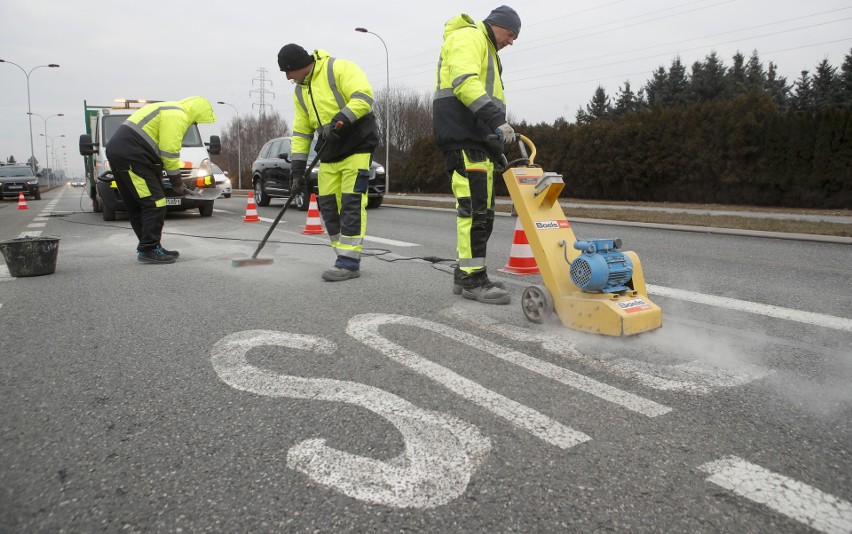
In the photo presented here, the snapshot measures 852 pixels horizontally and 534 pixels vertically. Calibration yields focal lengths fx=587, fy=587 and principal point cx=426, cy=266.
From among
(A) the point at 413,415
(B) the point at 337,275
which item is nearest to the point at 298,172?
(B) the point at 337,275

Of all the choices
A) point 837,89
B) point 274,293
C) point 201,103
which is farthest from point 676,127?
point 837,89

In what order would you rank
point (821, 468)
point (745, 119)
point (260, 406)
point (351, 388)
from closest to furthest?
point (821, 468), point (260, 406), point (351, 388), point (745, 119)

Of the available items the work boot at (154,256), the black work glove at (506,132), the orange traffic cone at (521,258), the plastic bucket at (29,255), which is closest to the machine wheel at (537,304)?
the black work glove at (506,132)

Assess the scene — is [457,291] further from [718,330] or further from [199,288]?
[199,288]

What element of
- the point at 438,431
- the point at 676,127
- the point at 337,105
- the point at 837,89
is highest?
the point at 837,89

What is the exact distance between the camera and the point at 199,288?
188 inches

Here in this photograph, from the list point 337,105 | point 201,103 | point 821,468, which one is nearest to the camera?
point 821,468

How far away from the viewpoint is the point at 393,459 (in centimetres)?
195

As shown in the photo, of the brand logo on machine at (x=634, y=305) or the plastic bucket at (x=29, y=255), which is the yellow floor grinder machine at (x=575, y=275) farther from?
the plastic bucket at (x=29, y=255)

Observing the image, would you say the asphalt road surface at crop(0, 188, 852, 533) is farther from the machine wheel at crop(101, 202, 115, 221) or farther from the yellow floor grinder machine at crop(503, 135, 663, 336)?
the machine wheel at crop(101, 202, 115, 221)

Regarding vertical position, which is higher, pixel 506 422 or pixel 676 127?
pixel 676 127

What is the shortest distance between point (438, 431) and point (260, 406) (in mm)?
748

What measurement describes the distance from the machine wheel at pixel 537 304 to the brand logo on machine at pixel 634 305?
1.47 feet

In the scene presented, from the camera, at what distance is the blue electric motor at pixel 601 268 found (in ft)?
10.2
